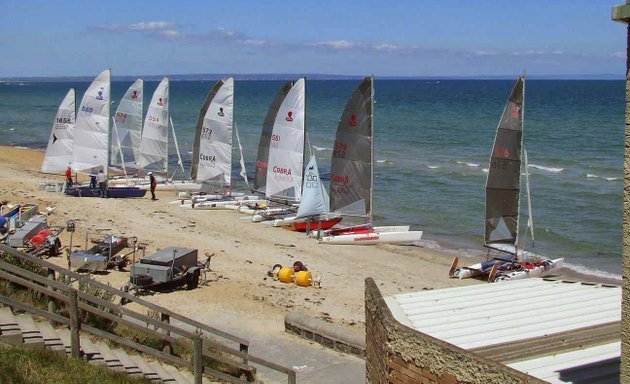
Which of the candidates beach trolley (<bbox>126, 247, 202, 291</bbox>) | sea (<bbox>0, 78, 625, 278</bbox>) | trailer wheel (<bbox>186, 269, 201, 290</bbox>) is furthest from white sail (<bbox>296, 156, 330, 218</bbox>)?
trailer wheel (<bbox>186, 269, 201, 290</bbox>)

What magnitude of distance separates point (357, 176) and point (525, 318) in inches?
792

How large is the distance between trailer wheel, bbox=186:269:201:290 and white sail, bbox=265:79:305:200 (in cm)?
1278

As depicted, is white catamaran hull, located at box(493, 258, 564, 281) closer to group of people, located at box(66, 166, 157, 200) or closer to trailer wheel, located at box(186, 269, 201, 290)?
trailer wheel, located at box(186, 269, 201, 290)

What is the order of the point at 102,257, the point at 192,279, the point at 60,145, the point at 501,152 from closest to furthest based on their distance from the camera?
the point at 192,279 < the point at 102,257 < the point at 501,152 < the point at 60,145

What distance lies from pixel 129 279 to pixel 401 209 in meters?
19.5

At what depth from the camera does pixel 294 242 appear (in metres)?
28.1

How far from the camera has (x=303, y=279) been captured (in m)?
21.2

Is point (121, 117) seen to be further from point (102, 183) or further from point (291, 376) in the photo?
point (291, 376)

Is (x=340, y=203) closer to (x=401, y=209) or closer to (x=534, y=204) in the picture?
(x=401, y=209)

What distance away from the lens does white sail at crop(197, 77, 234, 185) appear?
35406 mm

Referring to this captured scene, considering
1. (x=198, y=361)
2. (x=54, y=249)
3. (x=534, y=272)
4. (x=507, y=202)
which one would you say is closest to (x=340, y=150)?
(x=507, y=202)

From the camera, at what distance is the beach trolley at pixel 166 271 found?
744 inches

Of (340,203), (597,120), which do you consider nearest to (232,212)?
(340,203)

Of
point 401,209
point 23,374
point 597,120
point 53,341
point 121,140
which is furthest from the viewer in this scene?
point 597,120
